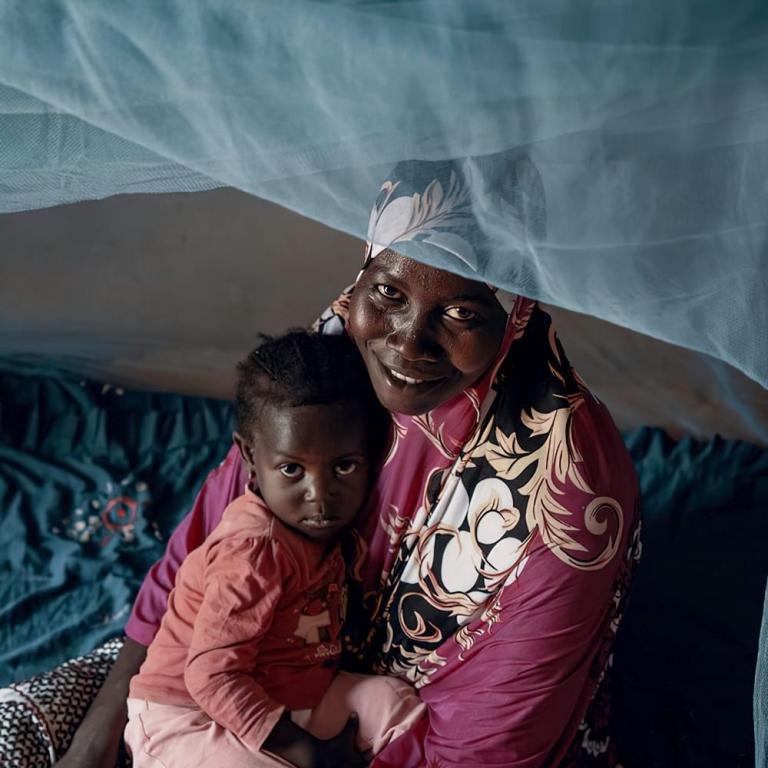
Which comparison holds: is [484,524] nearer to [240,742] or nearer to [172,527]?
[240,742]

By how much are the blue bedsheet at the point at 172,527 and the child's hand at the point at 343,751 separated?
55 cm

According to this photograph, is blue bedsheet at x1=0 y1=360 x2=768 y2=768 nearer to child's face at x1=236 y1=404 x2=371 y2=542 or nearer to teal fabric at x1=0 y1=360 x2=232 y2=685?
teal fabric at x1=0 y1=360 x2=232 y2=685

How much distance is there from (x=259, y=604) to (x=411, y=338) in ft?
1.40

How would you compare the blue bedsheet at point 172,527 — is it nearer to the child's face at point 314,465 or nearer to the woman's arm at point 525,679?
the woman's arm at point 525,679

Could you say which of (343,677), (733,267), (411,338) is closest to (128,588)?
(343,677)

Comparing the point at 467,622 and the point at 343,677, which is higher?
the point at 467,622

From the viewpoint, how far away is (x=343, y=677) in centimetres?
129

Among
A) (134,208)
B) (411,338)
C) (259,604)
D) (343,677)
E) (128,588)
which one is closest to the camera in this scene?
(411,338)

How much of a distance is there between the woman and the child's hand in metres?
0.04

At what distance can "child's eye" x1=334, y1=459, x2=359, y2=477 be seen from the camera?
124 centimetres

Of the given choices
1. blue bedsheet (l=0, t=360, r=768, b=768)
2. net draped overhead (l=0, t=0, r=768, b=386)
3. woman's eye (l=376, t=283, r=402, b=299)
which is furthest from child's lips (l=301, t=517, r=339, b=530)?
blue bedsheet (l=0, t=360, r=768, b=768)

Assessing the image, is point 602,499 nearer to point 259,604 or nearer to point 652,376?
point 259,604

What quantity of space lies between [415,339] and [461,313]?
0.18 ft

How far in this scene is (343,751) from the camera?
47.7 inches
